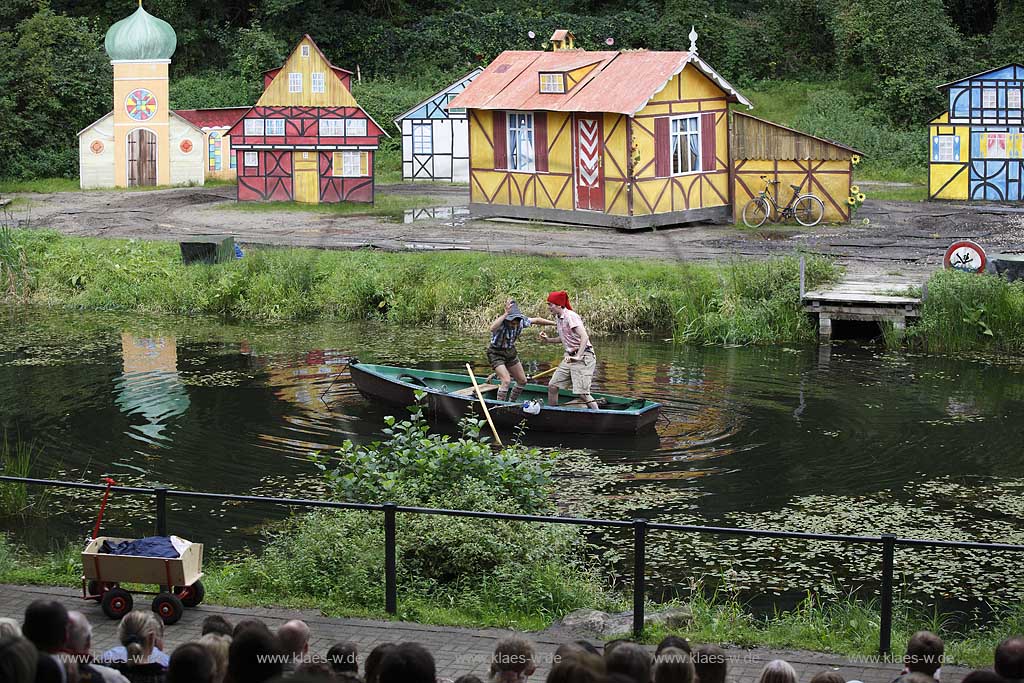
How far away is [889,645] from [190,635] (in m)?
4.68

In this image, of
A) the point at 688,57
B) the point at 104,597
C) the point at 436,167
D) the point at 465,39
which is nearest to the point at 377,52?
the point at 465,39

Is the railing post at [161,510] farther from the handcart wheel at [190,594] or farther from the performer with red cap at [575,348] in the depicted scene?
the performer with red cap at [575,348]

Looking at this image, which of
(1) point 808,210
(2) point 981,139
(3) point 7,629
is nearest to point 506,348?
(3) point 7,629

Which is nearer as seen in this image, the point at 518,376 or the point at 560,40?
the point at 518,376

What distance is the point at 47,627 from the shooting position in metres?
7.20

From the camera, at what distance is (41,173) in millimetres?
45594

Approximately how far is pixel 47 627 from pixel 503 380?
1252cm

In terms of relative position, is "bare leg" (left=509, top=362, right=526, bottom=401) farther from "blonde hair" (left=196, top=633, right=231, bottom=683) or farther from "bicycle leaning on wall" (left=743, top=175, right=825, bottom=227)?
"bicycle leaning on wall" (left=743, top=175, right=825, bottom=227)

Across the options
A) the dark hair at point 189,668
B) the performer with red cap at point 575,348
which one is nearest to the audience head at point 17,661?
the dark hair at point 189,668

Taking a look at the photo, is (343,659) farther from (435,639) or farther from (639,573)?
(639,573)

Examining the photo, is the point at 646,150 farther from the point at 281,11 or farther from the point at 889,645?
the point at 281,11

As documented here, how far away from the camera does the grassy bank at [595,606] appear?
10.5 metres

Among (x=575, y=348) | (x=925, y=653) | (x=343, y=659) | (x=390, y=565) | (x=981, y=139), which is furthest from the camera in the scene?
(x=981, y=139)

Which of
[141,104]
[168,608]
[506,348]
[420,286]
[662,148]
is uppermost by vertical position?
[141,104]
